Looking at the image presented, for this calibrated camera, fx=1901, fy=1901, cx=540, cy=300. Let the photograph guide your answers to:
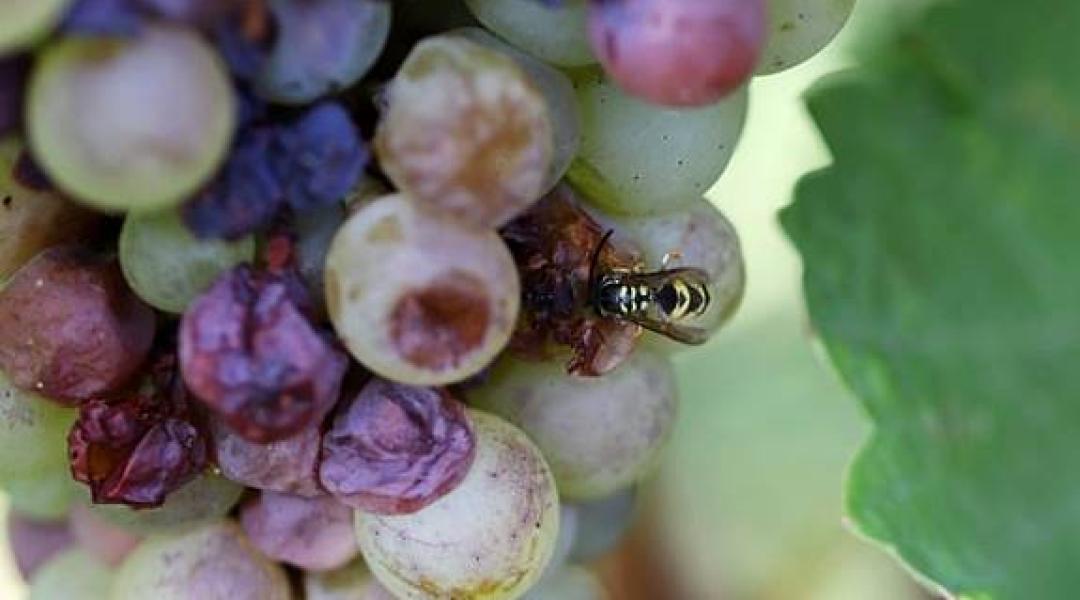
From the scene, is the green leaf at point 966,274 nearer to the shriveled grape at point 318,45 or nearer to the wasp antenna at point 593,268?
the wasp antenna at point 593,268

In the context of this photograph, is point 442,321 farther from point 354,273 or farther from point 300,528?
point 300,528

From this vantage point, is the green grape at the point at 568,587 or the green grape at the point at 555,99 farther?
the green grape at the point at 568,587


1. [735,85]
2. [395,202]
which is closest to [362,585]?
[395,202]

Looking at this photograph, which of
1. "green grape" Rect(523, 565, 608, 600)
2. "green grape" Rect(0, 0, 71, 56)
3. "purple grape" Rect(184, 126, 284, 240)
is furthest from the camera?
"green grape" Rect(523, 565, 608, 600)

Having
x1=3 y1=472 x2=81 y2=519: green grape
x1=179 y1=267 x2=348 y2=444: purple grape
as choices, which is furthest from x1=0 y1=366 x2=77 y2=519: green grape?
x1=179 y1=267 x2=348 y2=444: purple grape

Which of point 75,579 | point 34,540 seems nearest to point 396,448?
point 75,579

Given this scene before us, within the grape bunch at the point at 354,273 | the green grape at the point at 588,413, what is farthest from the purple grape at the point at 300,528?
the green grape at the point at 588,413

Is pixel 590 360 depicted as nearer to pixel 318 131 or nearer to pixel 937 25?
pixel 318 131

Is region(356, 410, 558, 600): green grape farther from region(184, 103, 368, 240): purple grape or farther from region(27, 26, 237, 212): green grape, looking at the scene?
region(27, 26, 237, 212): green grape
